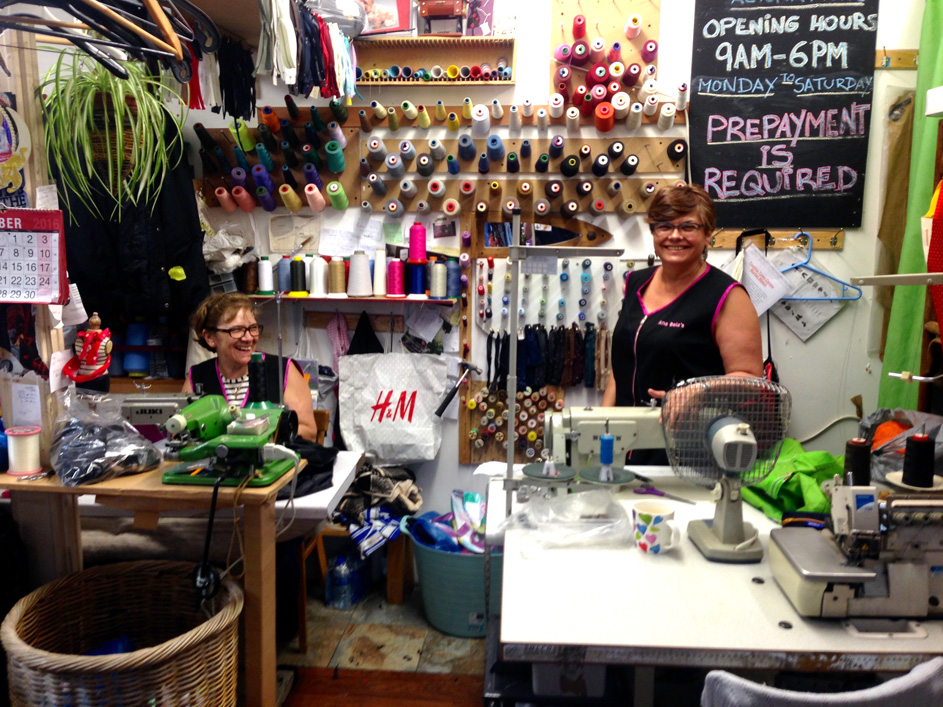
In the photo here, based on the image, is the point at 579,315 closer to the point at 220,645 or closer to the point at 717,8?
the point at 717,8

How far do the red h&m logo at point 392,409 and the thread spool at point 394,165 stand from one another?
1068 millimetres

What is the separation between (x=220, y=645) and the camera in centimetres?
166

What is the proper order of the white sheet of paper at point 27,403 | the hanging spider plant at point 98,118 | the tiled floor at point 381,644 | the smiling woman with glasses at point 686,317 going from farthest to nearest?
the tiled floor at point 381,644 → the smiling woman with glasses at point 686,317 → the hanging spider plant at point 98,118 → the white sheet of paper at point 27,403

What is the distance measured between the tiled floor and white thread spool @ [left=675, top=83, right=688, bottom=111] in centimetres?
253

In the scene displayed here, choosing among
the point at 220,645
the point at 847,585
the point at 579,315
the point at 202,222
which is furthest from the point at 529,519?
the point at 202,222

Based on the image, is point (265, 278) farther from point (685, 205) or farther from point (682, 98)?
point (682, 98)

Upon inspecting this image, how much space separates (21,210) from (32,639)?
43.5 inches

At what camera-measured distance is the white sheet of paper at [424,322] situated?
A: 330 cm

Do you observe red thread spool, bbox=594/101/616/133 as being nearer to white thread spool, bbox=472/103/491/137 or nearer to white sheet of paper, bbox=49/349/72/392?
white thread spool, bbox=472/103/491/137

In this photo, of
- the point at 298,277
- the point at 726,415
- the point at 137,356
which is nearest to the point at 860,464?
the point at 726,415

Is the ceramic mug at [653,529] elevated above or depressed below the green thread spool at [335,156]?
below

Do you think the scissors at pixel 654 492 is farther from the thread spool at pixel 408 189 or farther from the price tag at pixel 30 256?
the thread spool at pixel 408 189

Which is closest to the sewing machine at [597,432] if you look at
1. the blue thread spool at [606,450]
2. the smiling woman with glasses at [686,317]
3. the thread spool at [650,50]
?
the blue thread spool at [606,450]

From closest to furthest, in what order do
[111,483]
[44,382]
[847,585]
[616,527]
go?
[847,585] → [616,527] → [111,483] → [44,382]
